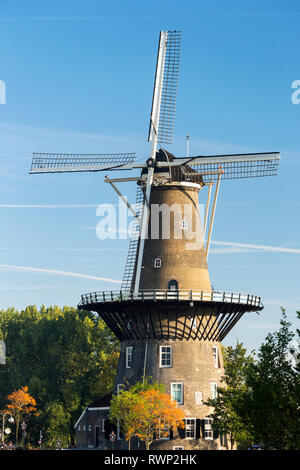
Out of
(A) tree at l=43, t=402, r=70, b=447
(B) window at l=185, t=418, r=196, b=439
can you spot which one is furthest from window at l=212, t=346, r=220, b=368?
(A) tree at l=43, t=402, r=70, b=447

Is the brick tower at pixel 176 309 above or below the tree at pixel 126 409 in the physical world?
above

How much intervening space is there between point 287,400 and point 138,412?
805 inches

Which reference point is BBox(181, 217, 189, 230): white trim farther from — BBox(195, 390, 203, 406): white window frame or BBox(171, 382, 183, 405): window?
BBox(195, 390, 203, 406): white window frame

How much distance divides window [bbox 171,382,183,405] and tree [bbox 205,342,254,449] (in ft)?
6.69

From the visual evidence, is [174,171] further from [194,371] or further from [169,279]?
[194,371]

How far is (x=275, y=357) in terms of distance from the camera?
143ft

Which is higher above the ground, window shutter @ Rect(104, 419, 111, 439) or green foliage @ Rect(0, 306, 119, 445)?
green foliage @ Rect(0, 306, 119, 445)

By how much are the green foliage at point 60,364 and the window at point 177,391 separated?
2422cm

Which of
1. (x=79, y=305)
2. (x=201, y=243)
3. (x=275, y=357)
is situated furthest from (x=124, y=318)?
(x=275, y=357)

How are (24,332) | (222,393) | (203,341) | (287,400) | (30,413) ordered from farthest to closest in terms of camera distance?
(24,332)
(30,413)
(203,341)
(222,393)
(287,400)

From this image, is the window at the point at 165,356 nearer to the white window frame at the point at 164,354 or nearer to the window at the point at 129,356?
the white window frame at the point at 164,354

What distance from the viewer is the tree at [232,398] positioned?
187 ft

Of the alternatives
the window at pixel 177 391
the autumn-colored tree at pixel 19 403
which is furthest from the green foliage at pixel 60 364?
the window at pixel 177 391

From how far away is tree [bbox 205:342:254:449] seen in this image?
5694 centimetres
